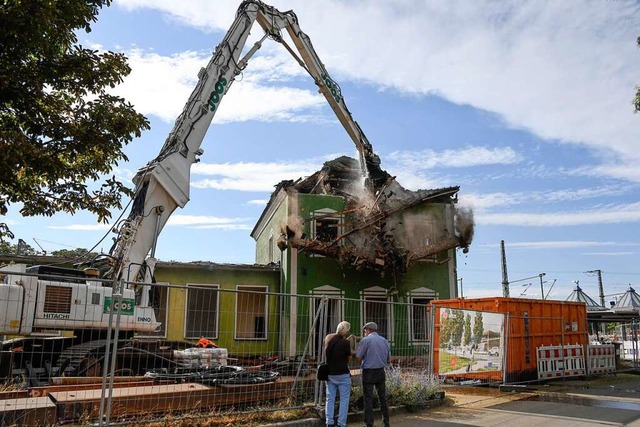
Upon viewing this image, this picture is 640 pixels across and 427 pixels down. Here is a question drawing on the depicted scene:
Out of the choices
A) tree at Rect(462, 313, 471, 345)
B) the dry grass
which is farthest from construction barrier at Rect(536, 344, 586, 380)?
the dry grass

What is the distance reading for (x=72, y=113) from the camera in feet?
25.7

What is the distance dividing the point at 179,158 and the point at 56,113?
17.5ft

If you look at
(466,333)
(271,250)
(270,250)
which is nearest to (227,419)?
(466,333)

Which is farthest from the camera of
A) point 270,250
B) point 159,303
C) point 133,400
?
point 270,250

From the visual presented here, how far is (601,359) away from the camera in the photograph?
59.5 feet

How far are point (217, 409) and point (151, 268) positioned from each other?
4813mm

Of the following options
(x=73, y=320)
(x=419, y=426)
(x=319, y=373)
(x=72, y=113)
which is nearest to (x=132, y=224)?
(x=73, y=320)

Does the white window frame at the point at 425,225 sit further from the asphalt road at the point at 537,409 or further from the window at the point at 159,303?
the window at the point at 159,303

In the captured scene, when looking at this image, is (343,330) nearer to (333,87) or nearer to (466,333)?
(466,333)

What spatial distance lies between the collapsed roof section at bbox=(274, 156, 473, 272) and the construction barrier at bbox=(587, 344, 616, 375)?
23.0ft

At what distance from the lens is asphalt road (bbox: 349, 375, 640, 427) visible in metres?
9.41

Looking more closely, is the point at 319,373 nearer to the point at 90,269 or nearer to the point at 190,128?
the point at 90,269

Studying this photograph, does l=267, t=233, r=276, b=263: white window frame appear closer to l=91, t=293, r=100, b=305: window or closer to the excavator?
the excavator

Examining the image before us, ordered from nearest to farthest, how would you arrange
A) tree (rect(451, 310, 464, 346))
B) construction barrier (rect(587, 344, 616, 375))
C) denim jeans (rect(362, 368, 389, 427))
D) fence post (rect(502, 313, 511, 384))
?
denim jeans (rect(362, 368, 389, 427)), tree (rect(451, 310, 464, 346)), fence post (rect(502, 313, 511, 384)), construction barrier (rect(587, 344, 616, 375))
